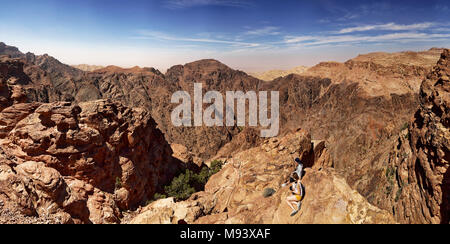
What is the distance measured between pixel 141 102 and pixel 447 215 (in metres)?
94.2

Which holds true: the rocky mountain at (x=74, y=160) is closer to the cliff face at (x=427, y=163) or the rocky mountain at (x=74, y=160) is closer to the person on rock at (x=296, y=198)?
the person on rock at (x=296, y=198)

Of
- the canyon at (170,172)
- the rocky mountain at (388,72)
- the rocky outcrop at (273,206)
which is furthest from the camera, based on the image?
the rocky mountain at (388,72)

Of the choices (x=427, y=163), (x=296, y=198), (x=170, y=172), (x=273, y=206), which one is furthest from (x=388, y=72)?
(x=273, y=206)

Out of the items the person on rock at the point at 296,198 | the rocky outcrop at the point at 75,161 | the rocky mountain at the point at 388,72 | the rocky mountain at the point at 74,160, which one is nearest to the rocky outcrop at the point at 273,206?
the person on rock at the point at 296,198

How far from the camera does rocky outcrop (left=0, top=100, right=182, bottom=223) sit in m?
13.5

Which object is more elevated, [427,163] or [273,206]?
[427,163]

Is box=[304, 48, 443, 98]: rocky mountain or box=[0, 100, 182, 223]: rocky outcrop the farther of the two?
box=[304, 48, 443, 98]: rocky mountain

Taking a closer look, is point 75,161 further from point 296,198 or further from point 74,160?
point 296,198

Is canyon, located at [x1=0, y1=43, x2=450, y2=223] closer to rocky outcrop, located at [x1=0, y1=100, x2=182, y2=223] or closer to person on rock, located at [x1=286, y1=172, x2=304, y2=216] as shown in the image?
rocky outcrop, located at [x1=0, y1=100, x2=182, y2=223]

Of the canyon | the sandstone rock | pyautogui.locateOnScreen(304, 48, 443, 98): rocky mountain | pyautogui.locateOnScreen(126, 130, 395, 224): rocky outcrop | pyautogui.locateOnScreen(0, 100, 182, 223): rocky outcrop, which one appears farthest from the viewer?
pyautogui.locateOnScreen(304, 48, 443, 98): rocky mountain

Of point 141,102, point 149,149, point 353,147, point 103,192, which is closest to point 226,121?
point 141,102

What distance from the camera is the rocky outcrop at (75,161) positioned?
13.5m

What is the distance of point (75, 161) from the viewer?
19125mm

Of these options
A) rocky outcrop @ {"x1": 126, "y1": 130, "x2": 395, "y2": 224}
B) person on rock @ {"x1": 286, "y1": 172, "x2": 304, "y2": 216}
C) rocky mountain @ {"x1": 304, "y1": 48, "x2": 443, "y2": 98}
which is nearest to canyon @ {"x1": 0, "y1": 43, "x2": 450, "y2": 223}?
rocky outcrop @ {"x1": 126, "y1": 130, "x2": 395, "y2": 224}
